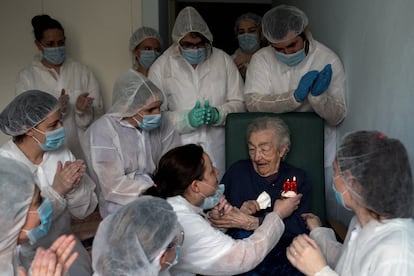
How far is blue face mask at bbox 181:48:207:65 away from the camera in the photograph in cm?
283

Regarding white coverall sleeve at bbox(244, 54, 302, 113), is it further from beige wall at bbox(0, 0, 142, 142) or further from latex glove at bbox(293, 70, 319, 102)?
beige wall at bbox(0, 0, 142, 142)

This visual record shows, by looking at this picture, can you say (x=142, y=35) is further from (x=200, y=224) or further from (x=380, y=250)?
(x=380, y=250)

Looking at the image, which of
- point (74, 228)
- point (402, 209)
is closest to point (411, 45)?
point (402, 209)

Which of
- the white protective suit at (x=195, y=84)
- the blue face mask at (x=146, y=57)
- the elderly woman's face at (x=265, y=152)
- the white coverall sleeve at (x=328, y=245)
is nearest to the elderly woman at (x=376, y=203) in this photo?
the white coverall sleeve at (x=328, y=245)

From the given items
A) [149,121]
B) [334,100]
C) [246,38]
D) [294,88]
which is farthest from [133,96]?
[246,38]

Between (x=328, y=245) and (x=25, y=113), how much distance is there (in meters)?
1.40

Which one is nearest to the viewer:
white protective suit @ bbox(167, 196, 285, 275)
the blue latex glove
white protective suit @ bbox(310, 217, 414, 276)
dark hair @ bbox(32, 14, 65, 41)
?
white protective suit @ bbox(310, 217, 414, 276)

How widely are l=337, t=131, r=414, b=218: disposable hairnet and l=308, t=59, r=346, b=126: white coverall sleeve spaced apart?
3.69ft

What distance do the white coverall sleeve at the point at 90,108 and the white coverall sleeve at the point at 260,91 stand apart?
4.16 ft

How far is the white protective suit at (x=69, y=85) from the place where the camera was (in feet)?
10.9

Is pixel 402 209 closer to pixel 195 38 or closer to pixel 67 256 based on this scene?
pixel 67 256

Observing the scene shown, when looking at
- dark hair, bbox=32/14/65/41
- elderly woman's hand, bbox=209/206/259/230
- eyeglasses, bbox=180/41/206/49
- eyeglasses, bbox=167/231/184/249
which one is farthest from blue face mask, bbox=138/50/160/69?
eyeglasses, bbox=167/231/184/249

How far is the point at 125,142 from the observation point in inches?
92.5

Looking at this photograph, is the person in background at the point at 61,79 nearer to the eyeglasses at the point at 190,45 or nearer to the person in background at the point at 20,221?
the eyeglasses at the point at 190,45
